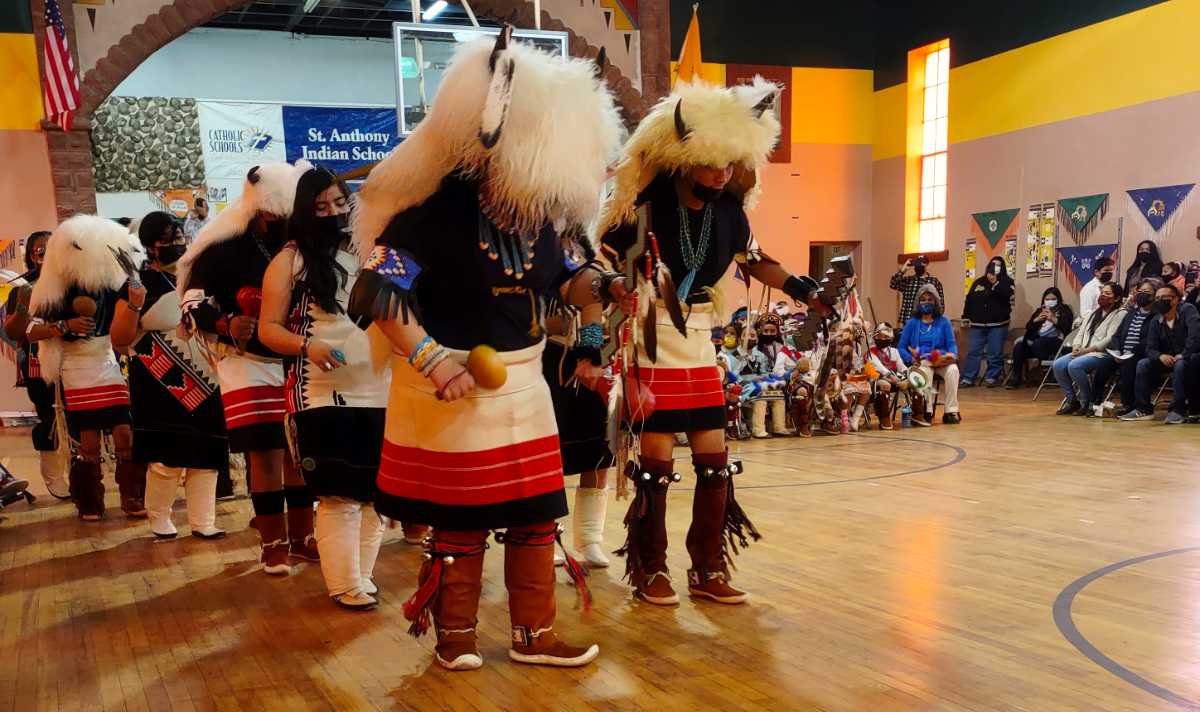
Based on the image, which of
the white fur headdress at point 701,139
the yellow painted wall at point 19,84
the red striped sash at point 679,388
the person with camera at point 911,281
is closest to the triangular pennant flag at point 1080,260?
the person with camera at point 911,281

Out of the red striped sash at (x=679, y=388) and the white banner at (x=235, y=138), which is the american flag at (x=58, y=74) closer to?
the white banner at (x=235, y=138)

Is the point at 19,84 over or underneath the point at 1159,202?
over

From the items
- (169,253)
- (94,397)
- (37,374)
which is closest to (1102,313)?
(169,253)

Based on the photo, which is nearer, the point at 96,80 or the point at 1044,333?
the point at 96,80

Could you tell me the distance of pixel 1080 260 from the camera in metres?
11.3

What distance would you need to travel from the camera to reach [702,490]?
3.32 m

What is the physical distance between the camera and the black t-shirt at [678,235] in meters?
3.27

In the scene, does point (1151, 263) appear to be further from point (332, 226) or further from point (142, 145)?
point (142, 145)

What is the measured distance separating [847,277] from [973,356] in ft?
32.3

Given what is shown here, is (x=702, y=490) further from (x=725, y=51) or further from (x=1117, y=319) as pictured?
(x=725, y=51)

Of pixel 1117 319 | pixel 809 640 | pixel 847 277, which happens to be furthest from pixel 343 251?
pixel 1117 319

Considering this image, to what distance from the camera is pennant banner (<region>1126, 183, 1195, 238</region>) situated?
33.6 ft

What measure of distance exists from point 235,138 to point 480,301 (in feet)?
39.2

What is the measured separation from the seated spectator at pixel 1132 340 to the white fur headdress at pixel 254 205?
25.1 feet
